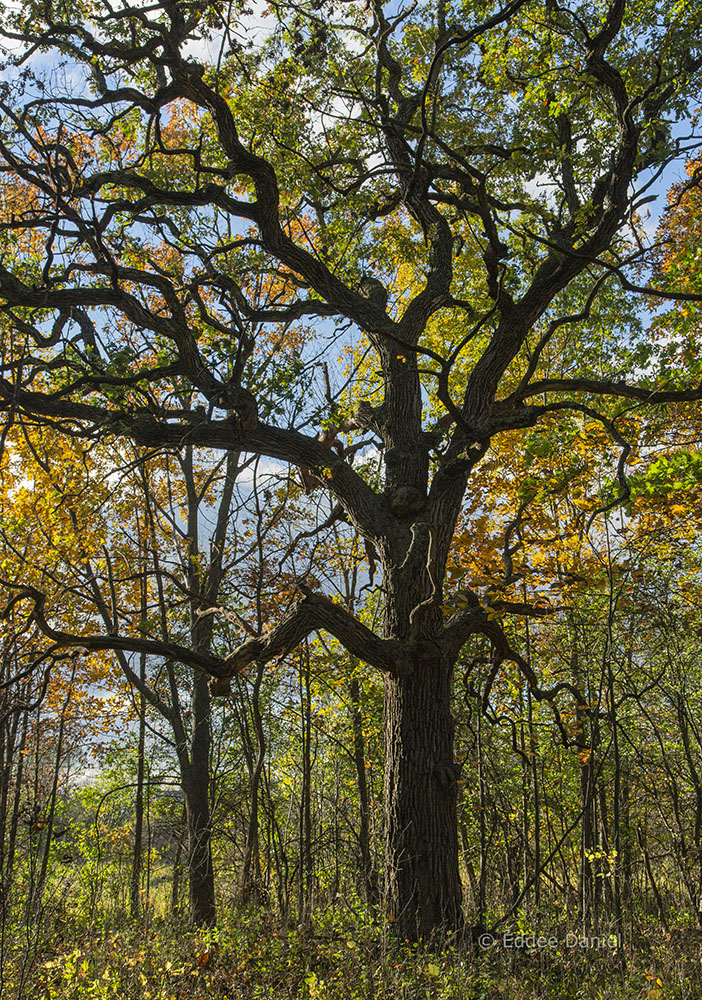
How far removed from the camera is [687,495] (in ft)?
21.6

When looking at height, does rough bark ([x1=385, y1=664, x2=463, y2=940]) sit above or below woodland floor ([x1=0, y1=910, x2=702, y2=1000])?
above

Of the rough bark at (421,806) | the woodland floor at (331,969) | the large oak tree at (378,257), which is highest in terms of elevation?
the large oak tree at (378,257)

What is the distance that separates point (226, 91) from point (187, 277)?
7.70ft

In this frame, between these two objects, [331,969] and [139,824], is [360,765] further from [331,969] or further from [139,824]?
[331,969]

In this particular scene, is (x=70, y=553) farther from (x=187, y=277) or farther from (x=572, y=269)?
(x=572, y=269)

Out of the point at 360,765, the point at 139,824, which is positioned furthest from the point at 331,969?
the point at 139,824

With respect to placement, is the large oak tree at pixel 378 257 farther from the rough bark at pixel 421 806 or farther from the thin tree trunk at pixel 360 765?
the thin tree trunk at pixel 360 765

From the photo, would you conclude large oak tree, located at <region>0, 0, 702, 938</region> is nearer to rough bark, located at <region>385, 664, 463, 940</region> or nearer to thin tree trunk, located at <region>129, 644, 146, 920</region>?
rough bark, located at <region>385, 664, 463, 940</region>

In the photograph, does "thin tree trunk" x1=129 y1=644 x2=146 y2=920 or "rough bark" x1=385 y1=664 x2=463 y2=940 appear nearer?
"rough bark" x1=385 y1=664 x2=463 y2=940

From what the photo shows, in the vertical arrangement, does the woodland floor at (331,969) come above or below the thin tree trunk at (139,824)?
below

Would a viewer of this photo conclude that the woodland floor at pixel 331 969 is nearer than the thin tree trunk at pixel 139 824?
Yes

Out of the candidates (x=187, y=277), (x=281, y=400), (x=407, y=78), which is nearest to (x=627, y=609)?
(x=281, y=400)

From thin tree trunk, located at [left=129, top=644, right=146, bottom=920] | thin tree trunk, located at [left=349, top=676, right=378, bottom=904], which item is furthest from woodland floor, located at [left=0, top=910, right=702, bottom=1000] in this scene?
thin tree trunk, located at [left=129, top=644, right=146, bottom=920]

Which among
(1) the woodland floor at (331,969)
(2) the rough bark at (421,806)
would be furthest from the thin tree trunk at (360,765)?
(1) the woodland floor at (331,969)
